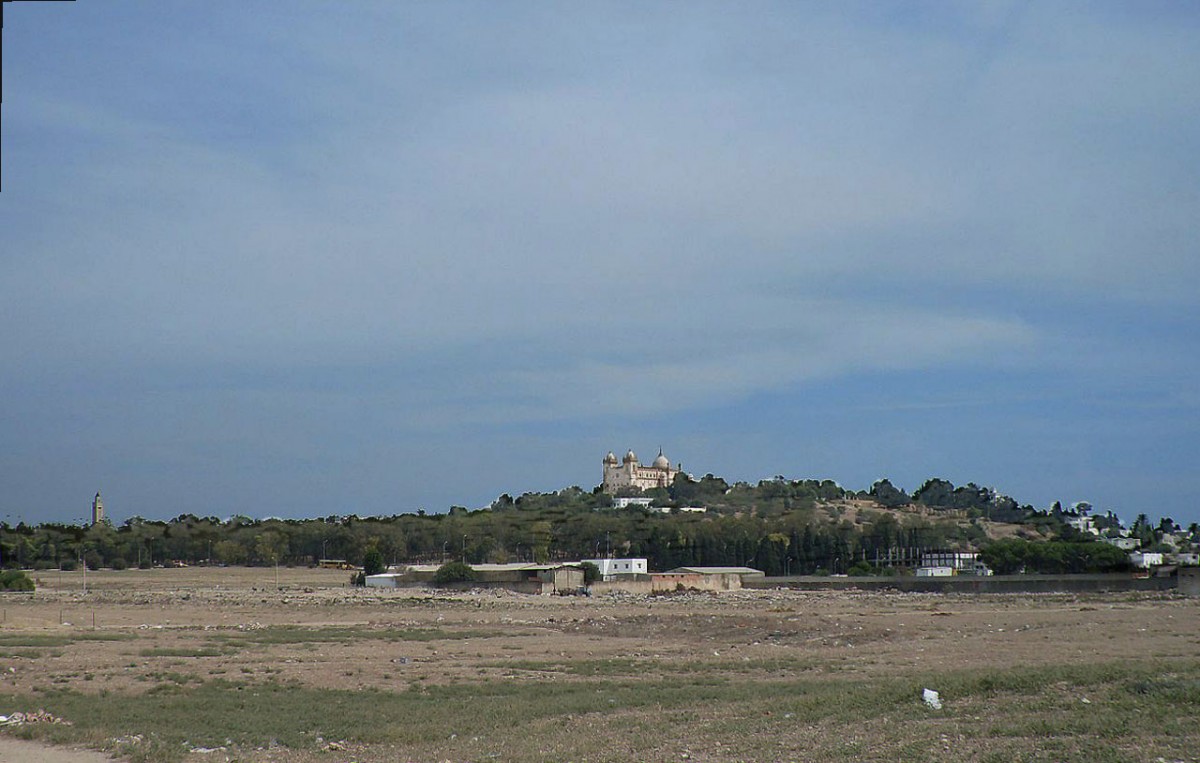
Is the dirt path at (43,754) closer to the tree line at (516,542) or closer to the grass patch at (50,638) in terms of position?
the grass patch at (50,638)

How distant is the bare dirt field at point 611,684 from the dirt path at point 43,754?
30 cm

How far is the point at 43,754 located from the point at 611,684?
11822 millimetres

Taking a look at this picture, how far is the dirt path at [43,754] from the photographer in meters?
17.2

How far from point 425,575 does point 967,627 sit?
56121mm

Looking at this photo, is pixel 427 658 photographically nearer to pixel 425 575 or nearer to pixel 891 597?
pixel 891 597

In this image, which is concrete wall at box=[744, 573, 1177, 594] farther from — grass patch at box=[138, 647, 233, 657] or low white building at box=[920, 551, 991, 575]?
grass patch at box=[138, 647, 233, 657]

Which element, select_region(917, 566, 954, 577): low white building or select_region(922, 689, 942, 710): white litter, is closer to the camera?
select_region(922, 689, 942, 710): white litter

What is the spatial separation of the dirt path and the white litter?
40.2 feet

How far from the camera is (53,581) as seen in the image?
10094 centimetres

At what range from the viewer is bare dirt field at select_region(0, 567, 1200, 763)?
15.9m

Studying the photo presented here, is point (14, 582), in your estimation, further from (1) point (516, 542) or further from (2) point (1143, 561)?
(2) point (1143, 561)

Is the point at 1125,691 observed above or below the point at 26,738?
above

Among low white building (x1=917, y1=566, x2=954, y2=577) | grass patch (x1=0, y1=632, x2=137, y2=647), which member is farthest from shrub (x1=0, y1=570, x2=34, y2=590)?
low white building (x1=917, y1=566, x2=954, y2=577)

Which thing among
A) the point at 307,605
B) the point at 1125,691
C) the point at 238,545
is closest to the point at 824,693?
the point at 1125,691
